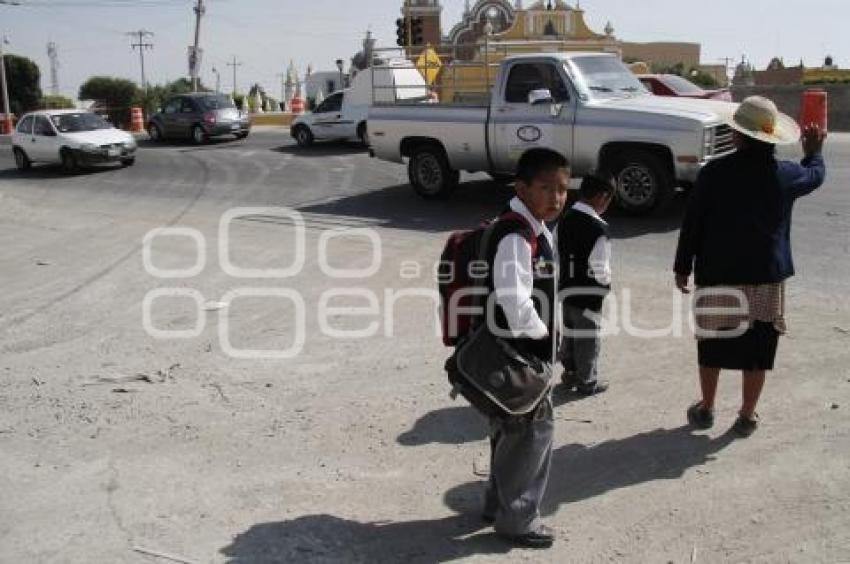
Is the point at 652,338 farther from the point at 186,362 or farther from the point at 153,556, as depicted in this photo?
the point at 153,556

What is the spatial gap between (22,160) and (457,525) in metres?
21.2

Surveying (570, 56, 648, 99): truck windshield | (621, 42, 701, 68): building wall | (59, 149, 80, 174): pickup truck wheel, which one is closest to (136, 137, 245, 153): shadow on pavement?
(59, 149, 80, 174): pickup truck wheel

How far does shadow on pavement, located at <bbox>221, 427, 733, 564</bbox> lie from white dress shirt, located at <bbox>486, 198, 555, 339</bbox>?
42.5 inches

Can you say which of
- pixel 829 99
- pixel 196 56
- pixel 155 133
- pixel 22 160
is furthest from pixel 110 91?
pixel 829 99

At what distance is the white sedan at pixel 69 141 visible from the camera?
20.4m

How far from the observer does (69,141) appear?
67.6ft

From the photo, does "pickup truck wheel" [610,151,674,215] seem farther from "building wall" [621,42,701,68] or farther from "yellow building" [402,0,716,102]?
"building wall" [621,42,701,68]

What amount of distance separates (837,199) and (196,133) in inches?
777

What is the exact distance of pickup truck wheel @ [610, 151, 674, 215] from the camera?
35.5ft

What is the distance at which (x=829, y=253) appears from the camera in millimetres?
9086

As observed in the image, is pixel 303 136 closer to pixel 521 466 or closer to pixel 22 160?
pixel 22 160

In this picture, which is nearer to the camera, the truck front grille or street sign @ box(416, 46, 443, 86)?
the truck front grille

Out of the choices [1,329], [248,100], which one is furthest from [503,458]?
[248,100]

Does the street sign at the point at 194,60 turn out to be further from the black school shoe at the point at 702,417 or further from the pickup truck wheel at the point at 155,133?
the black school shoe at the point at 702,417
